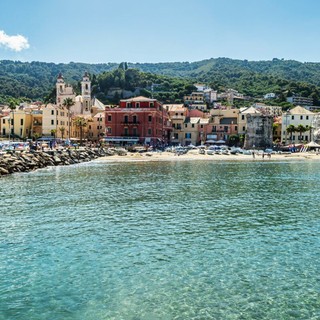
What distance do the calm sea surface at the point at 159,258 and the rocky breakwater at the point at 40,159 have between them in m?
24.6

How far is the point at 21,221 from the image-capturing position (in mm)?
22078

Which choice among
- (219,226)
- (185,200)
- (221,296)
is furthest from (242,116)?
(221,296)

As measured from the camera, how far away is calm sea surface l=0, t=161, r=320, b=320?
463 inches

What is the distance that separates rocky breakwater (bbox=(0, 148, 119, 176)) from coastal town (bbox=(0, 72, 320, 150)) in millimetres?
12921

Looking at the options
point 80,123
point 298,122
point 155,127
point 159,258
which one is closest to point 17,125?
point 80,123

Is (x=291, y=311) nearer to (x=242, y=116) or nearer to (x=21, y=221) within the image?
(x=21, y=221)

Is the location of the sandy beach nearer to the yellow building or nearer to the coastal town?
the coastal town

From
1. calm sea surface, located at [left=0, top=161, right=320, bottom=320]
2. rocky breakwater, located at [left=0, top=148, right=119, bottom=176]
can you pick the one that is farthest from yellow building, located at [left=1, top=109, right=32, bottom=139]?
calm sea surface, located at [left=0, top=161, right=320, bottom=320]

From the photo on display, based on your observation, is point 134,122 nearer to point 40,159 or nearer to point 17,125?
point 17,125

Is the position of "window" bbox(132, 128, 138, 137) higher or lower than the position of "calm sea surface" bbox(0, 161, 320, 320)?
higher

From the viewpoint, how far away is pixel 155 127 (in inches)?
3974

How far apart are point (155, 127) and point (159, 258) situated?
85874 mm

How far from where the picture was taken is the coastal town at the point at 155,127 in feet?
330

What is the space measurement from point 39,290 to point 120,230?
7629mm
